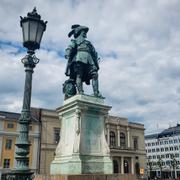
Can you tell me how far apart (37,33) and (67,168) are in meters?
5.03

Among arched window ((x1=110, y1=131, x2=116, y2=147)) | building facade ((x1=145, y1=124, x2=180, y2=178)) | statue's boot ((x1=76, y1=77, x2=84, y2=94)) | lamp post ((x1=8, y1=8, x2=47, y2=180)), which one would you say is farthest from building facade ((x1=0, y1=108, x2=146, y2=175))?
building facade ((x1=145, y1=124, x2=180, y2=178))

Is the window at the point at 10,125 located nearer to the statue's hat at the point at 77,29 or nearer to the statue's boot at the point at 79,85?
the statue's hat at the point at 77,29

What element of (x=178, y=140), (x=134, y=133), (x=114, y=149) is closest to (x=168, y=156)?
(x=178, y=140)

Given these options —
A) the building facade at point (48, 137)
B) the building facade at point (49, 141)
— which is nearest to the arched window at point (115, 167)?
the building facade at point (49, 141)

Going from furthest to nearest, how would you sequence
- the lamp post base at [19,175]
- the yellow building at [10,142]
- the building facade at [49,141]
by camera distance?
the building facade at [49,141] → the yellow building at [10,142] → the lamp post base at [19,175]

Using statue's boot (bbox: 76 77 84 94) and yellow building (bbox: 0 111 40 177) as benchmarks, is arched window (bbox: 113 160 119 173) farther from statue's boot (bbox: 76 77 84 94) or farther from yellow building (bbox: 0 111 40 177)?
statue's boot (bbox: 76 77 84 94)

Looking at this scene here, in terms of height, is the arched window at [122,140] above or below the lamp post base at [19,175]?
above

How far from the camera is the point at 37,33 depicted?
6918 millimetres

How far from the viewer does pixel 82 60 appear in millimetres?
11391

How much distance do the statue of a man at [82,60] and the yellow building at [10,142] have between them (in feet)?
119

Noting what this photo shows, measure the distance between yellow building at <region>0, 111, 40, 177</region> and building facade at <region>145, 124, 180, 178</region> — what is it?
54741mm

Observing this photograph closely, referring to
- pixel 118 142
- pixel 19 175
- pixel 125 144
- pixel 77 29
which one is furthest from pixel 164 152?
pixel 19 175

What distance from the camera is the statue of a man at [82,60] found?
1140 centimetres

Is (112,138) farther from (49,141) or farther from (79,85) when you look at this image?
(79,85)
